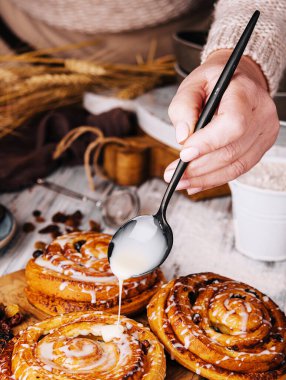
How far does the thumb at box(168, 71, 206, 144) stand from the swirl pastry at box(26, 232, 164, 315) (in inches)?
18.2

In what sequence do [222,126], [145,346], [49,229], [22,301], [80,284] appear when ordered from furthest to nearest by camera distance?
[49,229] → [22,301] → [80,284] → [145,346] → [222,126]

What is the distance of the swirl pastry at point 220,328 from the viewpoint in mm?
1336

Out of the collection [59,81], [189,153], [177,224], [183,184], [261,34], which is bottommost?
[177,224]

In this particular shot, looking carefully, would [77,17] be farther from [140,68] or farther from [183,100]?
[183,100]

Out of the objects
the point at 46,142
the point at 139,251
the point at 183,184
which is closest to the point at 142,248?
the point at 139,251

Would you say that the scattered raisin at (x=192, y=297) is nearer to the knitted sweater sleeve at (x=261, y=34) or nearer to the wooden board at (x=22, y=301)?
the wooden board at (x=22, y=301)

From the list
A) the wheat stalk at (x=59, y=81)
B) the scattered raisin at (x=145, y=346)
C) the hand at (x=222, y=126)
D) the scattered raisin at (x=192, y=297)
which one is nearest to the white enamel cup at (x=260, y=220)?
the hand at (x=222, y=126)

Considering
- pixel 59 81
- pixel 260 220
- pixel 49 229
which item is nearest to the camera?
pixel 260 220

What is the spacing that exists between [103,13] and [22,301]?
4.55ft

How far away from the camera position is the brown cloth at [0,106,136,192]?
2.28 metres

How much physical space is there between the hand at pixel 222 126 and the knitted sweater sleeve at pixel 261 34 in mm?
52

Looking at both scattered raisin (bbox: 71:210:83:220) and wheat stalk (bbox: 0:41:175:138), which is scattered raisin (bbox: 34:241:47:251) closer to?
scattered raisin (bbox: 71:210:83:220)

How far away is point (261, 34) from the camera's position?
5.25ft

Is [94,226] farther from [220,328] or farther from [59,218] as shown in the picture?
[220,328]
